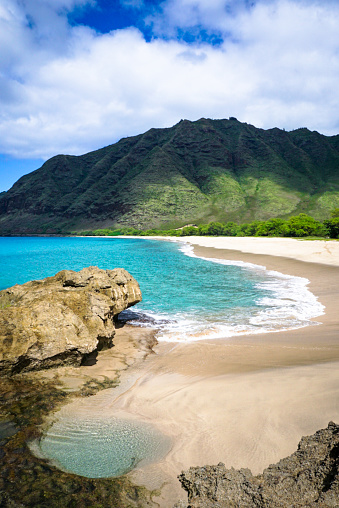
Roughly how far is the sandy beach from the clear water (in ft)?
0.71

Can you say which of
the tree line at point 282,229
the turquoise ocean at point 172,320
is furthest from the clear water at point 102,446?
the tree line at point 282,229

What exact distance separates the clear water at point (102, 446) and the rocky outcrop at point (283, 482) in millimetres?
1043

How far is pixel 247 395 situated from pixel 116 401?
2.72 m

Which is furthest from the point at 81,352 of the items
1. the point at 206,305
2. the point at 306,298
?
the point at 306,298

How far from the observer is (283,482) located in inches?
118

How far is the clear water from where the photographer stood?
4.12 m

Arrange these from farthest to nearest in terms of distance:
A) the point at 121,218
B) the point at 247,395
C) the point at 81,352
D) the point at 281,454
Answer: the point at 121,218 → the point at 81,352 → the point at 247,395 → the point at 281,454

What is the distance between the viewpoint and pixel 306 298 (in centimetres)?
1661

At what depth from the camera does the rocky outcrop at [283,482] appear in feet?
9.04

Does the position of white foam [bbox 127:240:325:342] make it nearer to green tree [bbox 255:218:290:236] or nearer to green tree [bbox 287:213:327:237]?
green tree [bbox 287:213:327:237]

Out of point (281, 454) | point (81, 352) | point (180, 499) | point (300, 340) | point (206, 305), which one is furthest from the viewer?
point (206, 305)

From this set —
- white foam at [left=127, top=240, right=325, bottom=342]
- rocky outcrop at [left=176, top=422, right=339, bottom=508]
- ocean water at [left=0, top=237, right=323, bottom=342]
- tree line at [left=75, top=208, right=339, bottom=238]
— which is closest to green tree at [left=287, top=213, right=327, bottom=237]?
tree line at [left=75, top=208, right=339, bottom=238]

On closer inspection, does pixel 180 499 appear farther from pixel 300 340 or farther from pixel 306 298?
pixel 306 298

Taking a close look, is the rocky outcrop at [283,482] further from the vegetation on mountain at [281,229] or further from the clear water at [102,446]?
the vegetation on mountain at [281,229]
